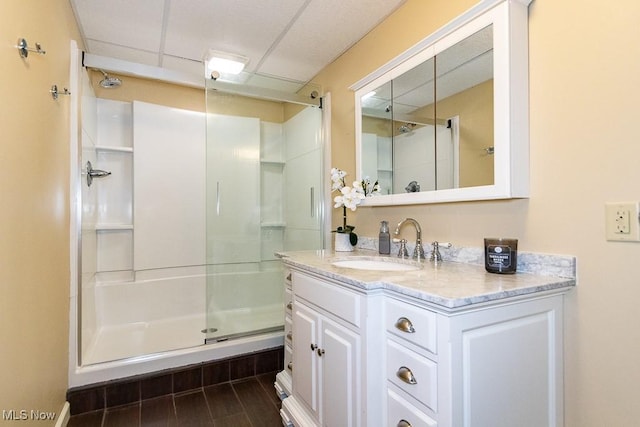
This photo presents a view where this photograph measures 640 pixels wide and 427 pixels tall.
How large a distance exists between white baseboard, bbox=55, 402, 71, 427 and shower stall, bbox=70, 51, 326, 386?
504 millimetres

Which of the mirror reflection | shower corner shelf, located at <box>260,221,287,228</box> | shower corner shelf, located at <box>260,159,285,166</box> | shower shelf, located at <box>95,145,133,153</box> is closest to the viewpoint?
the mirror reflection

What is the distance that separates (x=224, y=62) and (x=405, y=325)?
2297mm

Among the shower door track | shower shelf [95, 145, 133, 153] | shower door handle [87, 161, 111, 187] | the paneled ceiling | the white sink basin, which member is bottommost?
the shower door track

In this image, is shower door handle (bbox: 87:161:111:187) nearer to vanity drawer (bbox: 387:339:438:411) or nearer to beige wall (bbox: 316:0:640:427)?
vanity drawer (bbox: 387:339:438:411)

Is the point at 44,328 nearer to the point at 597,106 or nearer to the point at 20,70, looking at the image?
the point at 20,70

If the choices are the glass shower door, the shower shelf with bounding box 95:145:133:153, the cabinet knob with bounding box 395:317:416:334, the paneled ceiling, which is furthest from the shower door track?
the paneled ceiling

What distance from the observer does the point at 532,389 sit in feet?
3.30

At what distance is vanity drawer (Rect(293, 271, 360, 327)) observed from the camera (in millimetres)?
1152

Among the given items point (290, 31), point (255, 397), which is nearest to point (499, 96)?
point (290, 31)

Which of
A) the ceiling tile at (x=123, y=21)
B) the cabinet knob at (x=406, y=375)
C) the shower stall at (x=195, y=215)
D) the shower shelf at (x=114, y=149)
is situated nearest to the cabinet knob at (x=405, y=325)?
the cabinet knob at (x=406, y=375)

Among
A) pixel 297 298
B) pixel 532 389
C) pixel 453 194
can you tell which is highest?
pixel 453 194

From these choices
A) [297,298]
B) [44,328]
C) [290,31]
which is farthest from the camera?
[290,31]

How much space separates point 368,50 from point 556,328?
1.81 m

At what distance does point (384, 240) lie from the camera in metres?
1.82
